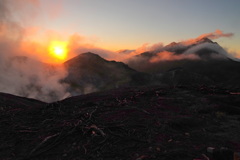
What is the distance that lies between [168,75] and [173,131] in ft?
268

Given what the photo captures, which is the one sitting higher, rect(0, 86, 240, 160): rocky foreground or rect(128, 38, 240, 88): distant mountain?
rect(128, 38, 240, 88): distant mountain

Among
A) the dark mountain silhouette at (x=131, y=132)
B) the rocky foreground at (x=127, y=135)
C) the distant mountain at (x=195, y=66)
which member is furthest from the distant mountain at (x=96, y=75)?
the rocky foreground at (x=127, y=135)

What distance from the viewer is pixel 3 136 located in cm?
1317

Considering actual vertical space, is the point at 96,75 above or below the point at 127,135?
above

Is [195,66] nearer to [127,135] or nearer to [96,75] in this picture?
[96,75]

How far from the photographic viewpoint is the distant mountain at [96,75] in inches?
3366

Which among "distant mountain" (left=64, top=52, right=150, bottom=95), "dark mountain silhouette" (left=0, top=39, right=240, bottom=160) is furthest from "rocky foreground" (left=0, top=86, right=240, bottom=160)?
"distant mountain" (left=64, top=52, right=150, bottom=95)

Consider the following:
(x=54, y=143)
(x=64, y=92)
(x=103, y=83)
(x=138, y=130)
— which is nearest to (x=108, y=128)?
(x=138, y=130)

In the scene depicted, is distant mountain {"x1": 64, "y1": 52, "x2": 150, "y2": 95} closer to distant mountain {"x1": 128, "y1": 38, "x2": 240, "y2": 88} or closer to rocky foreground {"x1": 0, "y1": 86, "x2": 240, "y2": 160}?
distant mountain {"x1": 128, "y1": 38, "x2": 240, "y2": 88}

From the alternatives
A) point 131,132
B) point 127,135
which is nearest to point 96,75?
point 131,132

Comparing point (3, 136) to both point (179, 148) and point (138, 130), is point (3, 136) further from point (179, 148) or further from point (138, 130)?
point (179, 148)

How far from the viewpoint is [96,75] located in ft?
312

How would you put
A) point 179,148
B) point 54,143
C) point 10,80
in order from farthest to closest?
point 10,80 → point 54,143 → point 179,148

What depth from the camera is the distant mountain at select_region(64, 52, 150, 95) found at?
3366 inches
